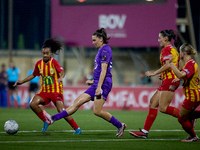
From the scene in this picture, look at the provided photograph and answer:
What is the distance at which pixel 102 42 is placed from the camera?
685cm

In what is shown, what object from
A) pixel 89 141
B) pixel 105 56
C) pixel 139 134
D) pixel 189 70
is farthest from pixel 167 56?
pixel 89 141

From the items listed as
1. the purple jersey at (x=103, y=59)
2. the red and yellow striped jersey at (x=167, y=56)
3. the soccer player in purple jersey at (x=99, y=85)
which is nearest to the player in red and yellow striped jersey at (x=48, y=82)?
the soccer player in purple jersey at (x=99, y=85)

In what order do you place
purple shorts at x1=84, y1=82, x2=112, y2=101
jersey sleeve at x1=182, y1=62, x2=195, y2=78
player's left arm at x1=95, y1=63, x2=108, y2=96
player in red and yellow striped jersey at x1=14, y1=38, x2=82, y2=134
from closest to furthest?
jersey sleeve at x1=182, y1=62, x2=195, y2=78
player's left arm at x1=95, y1=63, x2=108, y2=96
purple shorts at x1=84, y1=82, x2=112, y2=101
player in red and yellow striped jersey at x1=14, y1=38, x2=82, y2=134

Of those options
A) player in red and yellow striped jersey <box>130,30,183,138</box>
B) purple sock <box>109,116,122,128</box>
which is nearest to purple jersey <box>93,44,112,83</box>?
purple sock <box>109,116,122,128</box>

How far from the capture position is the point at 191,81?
630 cm

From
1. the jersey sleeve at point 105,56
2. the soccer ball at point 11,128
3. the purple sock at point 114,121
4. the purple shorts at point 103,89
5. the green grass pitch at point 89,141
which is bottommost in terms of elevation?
the green grass pitch at point 89,141

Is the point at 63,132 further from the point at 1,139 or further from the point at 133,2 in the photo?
the point at 133,2

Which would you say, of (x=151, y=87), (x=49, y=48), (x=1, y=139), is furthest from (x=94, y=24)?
(x=1, y=139)

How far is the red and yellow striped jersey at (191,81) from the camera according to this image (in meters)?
6.17

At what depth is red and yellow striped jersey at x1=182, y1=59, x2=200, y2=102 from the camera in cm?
617

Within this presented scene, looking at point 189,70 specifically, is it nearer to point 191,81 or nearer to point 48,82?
point 191,81

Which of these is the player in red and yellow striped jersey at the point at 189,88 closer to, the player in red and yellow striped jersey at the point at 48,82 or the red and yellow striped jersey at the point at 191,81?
the red and yellow striped jersey at the point at 191,81

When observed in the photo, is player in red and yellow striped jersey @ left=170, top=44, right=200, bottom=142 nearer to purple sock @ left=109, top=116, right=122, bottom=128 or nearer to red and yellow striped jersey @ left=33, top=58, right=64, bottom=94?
purple sock @ left=109, top=116, right=122, bottom=128

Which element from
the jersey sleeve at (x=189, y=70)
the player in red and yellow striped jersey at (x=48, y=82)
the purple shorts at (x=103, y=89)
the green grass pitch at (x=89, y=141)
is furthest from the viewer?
the player in red and yellow striped jersey at (x=48, y=82)
